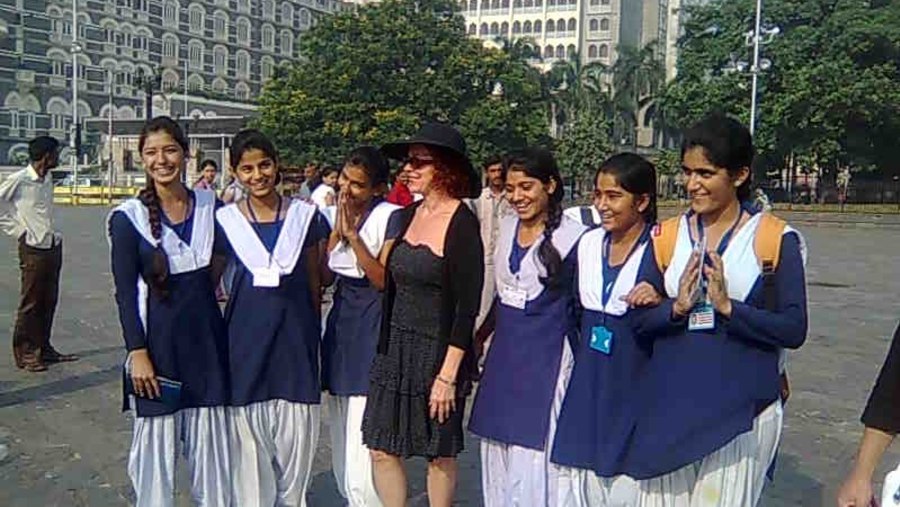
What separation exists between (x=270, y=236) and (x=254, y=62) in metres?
82.8

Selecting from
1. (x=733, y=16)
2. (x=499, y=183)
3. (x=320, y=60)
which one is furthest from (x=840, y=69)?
(x=499, y=183)

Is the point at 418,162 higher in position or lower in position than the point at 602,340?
higher

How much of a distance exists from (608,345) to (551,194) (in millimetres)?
765

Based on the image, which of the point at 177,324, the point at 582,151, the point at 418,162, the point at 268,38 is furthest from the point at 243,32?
the point at 418,162

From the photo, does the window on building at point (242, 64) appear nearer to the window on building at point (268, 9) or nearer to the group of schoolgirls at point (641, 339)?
the window on building at point (268, 9)

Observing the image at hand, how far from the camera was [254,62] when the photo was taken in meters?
82.6

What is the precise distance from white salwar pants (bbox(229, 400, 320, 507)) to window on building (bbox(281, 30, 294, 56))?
85.7m

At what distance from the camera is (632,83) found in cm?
6719

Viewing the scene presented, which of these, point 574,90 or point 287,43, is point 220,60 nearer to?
point 287,43

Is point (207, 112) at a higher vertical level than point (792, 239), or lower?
higher

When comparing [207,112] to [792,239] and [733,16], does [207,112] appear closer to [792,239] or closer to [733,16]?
[733,16]

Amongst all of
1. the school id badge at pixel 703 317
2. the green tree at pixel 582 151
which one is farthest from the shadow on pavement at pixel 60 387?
the green tree at pixel 582 151

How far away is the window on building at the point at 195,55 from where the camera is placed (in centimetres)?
7606

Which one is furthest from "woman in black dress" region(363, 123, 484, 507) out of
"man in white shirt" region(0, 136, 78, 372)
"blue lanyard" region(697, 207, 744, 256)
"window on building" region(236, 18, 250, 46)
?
"window on building" region(236, 18, 250, 46)
